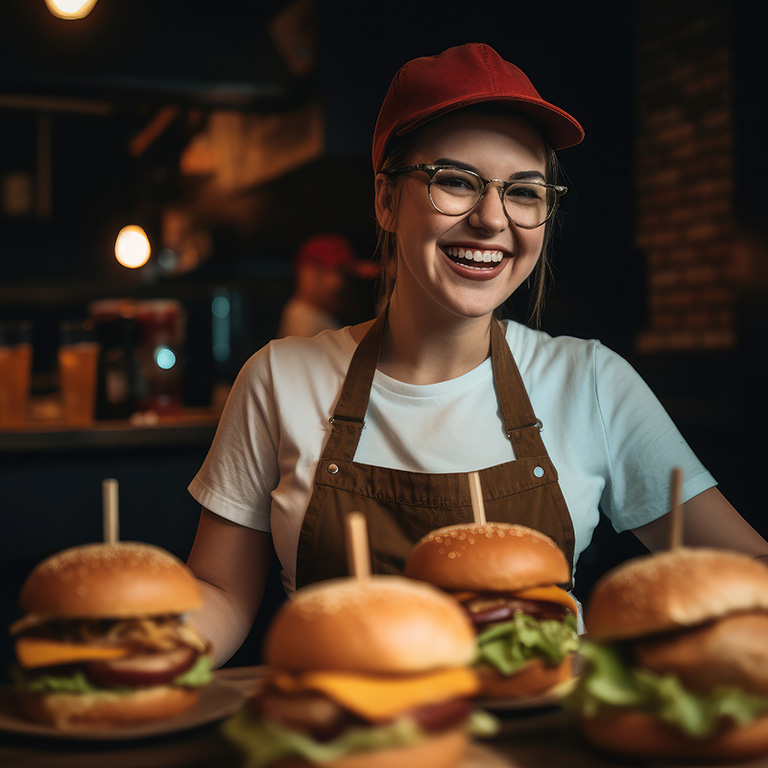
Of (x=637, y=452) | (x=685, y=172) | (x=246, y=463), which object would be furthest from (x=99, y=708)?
(x=685, y=172)

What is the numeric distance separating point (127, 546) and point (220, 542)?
0.59m

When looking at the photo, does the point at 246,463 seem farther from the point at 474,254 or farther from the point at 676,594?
the point at 676,594

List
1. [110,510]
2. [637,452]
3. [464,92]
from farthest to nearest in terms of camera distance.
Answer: [637,452]
[464,92]
[110,510]

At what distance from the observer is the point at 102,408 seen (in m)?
3.97

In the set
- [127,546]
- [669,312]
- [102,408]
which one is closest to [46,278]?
[102,408]

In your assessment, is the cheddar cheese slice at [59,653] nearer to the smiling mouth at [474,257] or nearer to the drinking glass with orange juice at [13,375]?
the smiling mouth at [474,257]

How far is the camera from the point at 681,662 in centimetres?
105

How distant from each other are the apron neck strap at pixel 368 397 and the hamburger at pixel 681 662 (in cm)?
79

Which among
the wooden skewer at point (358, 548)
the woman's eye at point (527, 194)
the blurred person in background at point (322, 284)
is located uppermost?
the blurred person in background at point (322, 284)

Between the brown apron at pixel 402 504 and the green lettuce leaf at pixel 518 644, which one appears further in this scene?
the brown apron at pixel 402 504

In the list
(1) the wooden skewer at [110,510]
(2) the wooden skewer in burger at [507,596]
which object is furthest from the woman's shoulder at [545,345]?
(1) the wooden skewer at [110,510]

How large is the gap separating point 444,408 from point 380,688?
1.02 m

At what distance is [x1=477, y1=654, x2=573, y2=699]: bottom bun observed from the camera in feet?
4.33

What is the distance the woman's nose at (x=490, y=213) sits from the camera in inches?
69.9
